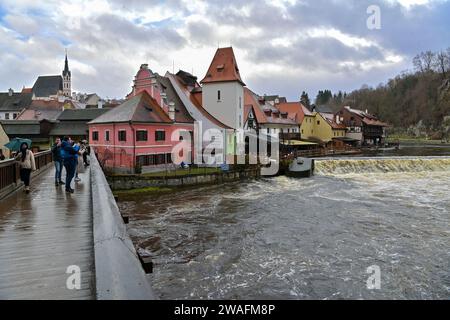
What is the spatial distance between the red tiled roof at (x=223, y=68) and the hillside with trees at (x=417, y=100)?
276 feet

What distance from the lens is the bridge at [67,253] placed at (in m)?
3.11

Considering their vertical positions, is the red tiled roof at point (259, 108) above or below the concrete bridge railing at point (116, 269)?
above

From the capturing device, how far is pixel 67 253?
5.50m

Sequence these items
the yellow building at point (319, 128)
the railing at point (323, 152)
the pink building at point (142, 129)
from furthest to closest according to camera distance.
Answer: the yellow building at point (319, 128) < the railing at point (323, 152) < the pink building at point (142, 129)

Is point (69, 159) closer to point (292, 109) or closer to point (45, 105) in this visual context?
point (45, 105)

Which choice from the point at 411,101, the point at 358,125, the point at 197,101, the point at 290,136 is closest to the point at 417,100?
the point at 411,101

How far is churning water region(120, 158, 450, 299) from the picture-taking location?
11.3 metres

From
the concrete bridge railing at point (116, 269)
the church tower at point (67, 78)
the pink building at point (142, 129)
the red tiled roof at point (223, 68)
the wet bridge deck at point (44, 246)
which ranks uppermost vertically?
the church tower at point (67, 78)

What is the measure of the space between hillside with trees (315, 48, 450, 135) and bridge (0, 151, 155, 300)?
378 ft

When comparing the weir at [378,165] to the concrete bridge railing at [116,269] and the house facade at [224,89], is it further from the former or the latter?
the concrete bridge railing at [116,269]

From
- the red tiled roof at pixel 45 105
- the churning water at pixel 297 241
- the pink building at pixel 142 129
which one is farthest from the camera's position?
the red tiled roof at pixel 45 105

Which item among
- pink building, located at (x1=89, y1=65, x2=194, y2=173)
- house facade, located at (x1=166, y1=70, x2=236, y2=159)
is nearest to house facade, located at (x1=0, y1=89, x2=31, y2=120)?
house facade, located at (x1=166, y1=70, x2=236, y2=159)

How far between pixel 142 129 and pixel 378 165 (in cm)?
2655

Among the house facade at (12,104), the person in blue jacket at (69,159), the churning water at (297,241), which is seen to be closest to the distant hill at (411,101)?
the churning water at (297,241)
